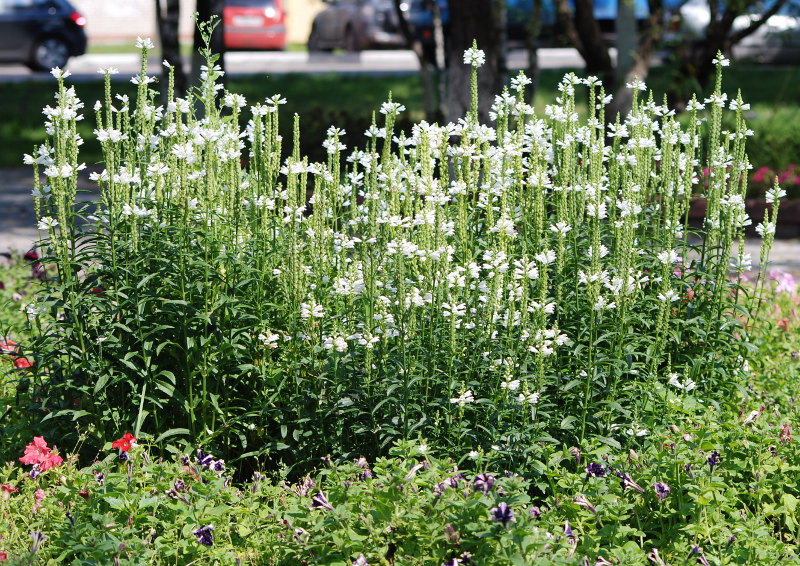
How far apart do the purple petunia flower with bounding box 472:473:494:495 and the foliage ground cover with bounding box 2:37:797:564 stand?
0.08m

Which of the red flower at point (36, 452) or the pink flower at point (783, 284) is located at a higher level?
the pink flower at point (783, 284)

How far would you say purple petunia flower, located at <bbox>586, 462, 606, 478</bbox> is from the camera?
152 inches

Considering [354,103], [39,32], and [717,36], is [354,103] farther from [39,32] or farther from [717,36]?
[39,32]

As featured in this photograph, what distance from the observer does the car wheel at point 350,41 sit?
3003 cm

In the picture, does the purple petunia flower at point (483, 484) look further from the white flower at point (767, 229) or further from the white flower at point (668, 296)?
the white flower at point (767, 229)

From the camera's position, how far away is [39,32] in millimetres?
23656

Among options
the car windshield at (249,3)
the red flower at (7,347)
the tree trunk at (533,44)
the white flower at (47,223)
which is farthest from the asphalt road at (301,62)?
the white flower at (47,223)

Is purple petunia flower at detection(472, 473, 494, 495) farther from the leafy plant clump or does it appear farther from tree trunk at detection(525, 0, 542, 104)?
tree trunk at detection(525, 0, 542, 104)

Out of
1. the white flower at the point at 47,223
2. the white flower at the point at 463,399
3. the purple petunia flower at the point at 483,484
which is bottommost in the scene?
the purple petunia flower at the point at 483,484

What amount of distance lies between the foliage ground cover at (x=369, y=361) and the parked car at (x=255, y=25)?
1041 inches

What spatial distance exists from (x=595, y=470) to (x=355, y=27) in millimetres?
27484

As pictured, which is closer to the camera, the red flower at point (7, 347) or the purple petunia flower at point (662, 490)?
the purple petunia flower at point (662, 490)

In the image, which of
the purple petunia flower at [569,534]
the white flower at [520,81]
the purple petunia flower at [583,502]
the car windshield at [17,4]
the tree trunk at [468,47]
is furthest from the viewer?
the car windshield at [17,4]

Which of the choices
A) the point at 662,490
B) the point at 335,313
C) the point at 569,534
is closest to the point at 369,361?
the point at 335,313
